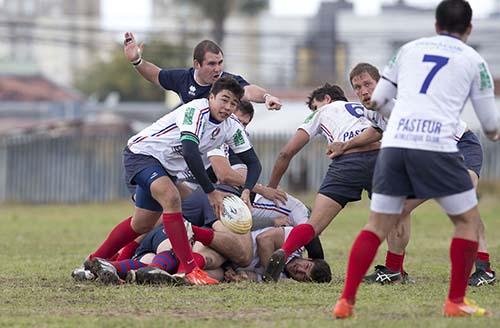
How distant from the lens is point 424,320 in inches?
277

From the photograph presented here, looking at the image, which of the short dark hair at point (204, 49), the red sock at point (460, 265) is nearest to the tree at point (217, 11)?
the short dark hair at point (204, 49)

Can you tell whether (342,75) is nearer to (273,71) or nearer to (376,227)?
(273,71)

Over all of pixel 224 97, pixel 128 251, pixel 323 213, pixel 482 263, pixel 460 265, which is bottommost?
pixel 128 251

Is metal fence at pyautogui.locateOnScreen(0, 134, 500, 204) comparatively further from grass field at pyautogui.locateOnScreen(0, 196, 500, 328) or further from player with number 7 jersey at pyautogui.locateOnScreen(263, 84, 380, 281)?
player with number 7 jersey at pyautogui.locateOnScreen(263, 84, 380, 281)

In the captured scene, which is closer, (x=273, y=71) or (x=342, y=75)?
(x=342, y=75)

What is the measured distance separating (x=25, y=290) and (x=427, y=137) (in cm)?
374

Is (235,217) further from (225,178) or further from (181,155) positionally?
(225,178)

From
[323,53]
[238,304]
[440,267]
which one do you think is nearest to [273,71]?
[323,53]

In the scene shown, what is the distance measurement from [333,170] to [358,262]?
2938 mm

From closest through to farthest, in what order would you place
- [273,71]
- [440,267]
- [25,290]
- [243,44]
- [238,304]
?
[238,304]
[25,290]
[440,267]
[273,71]
[243,44]

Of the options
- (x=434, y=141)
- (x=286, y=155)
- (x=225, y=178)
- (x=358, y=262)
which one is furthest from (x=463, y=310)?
(x=225, y=178)

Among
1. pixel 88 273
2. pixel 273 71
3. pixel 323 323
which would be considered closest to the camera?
pixel 323 323

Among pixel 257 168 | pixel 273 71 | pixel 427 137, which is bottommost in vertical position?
pixel 273 71

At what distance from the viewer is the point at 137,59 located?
10570 mm
